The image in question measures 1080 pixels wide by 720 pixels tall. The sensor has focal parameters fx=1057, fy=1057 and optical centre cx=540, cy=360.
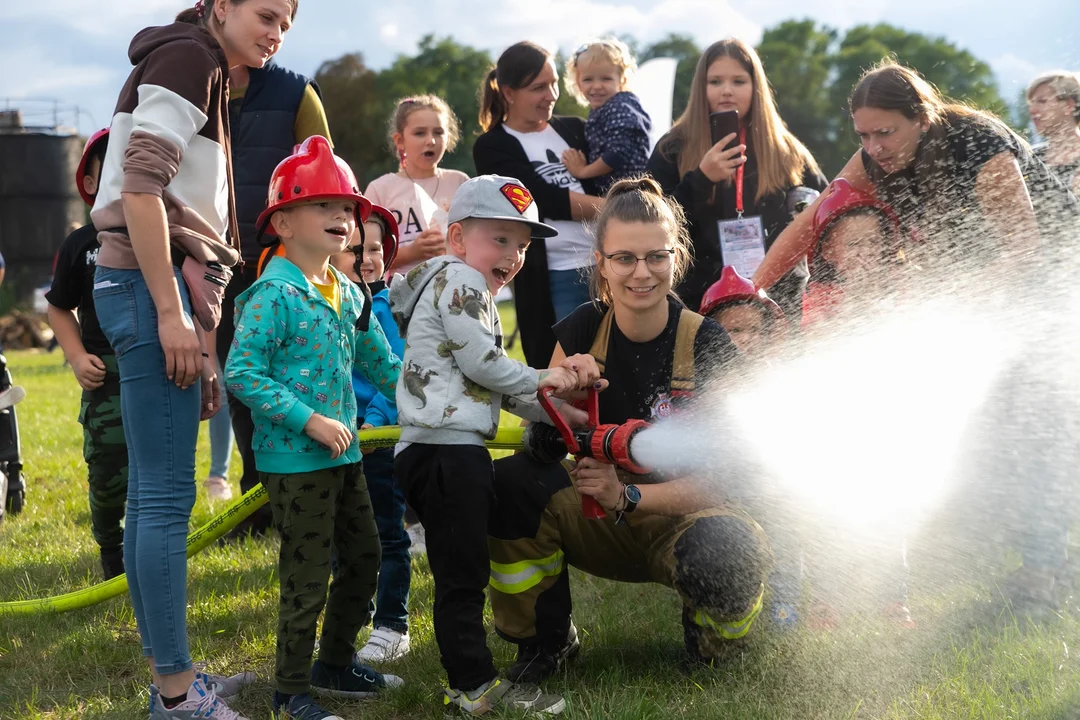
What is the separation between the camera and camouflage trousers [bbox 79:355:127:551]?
476 centimetres

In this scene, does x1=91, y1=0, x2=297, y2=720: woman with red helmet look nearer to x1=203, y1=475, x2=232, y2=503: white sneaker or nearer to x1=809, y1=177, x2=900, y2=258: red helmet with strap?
x1=809, y1=177, x2=900, y2=258: red helmet with strap

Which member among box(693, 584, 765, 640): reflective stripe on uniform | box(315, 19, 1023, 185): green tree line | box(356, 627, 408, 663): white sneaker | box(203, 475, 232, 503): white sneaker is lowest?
box(203, 475, 232, 503): white sneaker

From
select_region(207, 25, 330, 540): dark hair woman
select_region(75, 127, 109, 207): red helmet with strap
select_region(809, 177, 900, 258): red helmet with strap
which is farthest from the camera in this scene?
select_region(207, 25, 330, 540): dark hair woman

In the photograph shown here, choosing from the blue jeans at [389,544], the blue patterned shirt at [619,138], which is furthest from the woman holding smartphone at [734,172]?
the blue jeans at [389,544]

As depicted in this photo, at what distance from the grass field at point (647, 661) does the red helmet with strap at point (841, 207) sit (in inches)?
59.8

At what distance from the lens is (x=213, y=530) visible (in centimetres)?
413

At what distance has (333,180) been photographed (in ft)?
11.2

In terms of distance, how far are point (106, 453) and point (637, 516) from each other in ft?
8.25

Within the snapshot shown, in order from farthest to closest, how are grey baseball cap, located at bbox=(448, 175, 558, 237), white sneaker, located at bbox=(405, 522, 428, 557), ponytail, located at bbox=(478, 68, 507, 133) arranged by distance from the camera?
ponytail, located at bbox=(478, 68, 507, 133)
white sneaker, located at bbox=(405, 522, 428, 557)
grey baseball cap, located at bbox=(448, 175, 558, 237)

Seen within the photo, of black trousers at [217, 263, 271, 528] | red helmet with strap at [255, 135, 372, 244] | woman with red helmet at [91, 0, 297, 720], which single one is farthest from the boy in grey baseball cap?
black trousers at [217, 263, 271, 528]

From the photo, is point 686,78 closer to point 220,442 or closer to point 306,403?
point 220,442

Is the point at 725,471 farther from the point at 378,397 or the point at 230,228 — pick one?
the point at 230,228

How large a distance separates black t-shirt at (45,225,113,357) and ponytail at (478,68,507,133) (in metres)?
2.12

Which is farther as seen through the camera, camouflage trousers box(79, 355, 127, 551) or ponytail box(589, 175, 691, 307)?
camouflage trousers box(79, 355, 127, 551)
